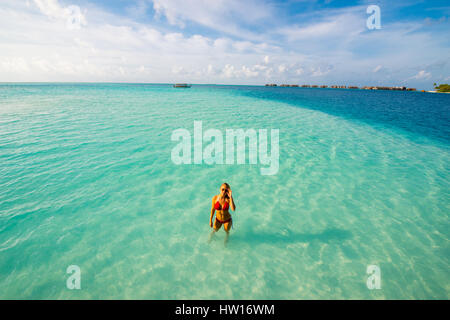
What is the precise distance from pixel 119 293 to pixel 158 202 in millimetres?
3494

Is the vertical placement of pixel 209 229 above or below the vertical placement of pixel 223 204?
below

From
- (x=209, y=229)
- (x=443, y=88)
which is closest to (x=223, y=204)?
(x=209, y=229)

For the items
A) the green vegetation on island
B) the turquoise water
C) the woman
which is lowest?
the turquoise water

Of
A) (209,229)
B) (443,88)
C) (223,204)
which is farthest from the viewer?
(443,88)

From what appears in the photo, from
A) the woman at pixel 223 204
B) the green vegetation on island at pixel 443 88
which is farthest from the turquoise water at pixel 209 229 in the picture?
the green vegetation on island at pixel 443 88

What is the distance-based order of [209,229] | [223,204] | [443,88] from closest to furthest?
1. [223,204]
2. [209,229]
3. [443,88]

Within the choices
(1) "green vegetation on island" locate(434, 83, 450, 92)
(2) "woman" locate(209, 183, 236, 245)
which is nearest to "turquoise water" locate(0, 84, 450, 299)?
(2) "woman" locate(209, 183, 236, 245)

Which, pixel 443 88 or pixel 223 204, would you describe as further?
pixel 443 88

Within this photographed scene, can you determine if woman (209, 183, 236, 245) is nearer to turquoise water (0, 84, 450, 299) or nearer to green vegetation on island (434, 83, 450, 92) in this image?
turquoise water (0, 84, 450, 299)

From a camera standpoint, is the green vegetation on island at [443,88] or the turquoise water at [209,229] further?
the green vegetation on island at [443,88]

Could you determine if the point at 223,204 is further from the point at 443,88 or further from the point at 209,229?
the point at 443,88

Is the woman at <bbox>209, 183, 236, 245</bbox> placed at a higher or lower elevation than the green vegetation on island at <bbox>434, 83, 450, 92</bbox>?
lower

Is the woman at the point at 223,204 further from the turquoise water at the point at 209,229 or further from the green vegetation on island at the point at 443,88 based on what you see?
the green vegetation on island at the point at 443,88
